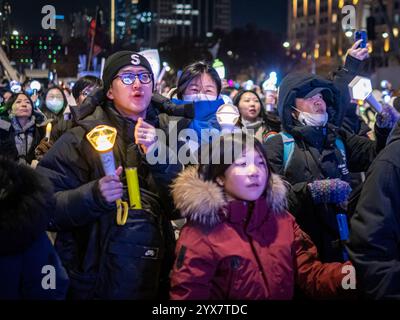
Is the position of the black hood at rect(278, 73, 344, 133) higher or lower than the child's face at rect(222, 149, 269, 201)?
higher

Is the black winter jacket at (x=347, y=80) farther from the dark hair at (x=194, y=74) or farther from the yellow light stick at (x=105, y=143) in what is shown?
the yellow light stick at (x=105, y=143)

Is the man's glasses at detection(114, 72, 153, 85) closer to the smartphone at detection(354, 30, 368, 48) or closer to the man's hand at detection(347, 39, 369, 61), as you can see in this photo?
the man's hand at detection(347, 39, 369, 61)

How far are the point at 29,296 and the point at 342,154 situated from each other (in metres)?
2.71

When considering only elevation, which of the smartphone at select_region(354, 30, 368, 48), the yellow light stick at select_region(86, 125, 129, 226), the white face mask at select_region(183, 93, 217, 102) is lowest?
the yellow light stick at select_region(86, 125, 129, 226)

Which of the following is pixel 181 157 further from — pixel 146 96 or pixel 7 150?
pixel 7 150

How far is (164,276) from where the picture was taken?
3.69 meters

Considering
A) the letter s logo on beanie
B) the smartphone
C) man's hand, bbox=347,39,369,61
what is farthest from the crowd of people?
the smartphone

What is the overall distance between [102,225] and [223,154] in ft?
2.73

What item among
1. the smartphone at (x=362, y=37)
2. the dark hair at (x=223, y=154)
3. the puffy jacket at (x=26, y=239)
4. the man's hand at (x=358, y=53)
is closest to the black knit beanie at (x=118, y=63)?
the dark hair at (x=223, y=154)

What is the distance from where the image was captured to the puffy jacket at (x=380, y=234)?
263 centimetres

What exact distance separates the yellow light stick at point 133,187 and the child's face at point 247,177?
0.50 meters

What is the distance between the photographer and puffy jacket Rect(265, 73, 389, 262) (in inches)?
159

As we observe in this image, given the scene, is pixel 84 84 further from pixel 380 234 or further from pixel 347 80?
pixel 380 234

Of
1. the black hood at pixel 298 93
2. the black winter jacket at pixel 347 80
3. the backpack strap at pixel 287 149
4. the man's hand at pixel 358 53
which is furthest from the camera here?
the man's hand at pixel 358 53
